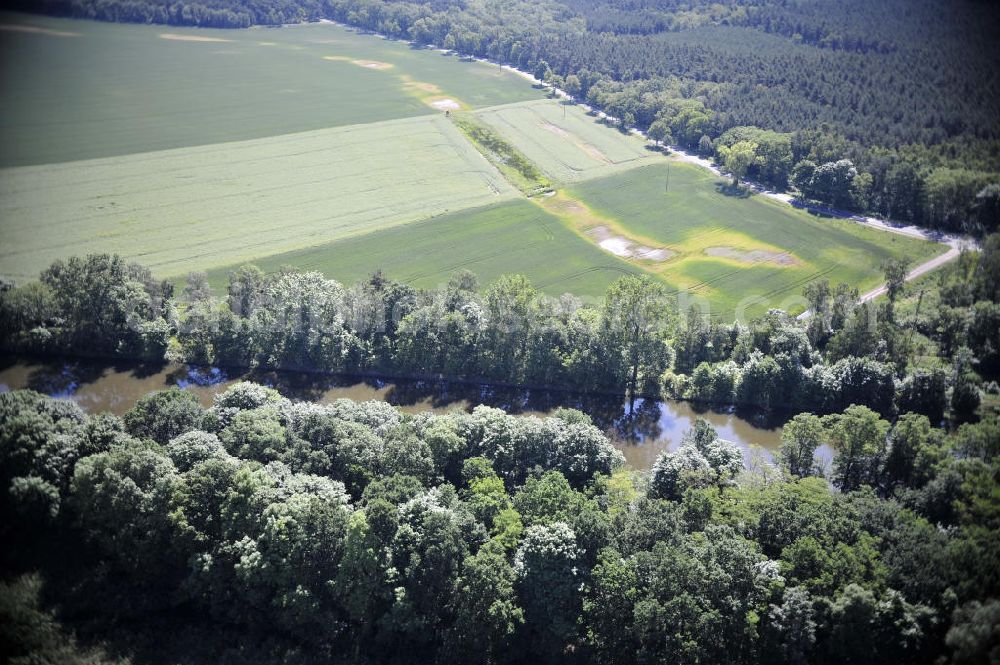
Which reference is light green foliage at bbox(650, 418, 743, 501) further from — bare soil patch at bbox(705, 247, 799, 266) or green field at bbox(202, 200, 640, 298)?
bare soil patch at bbox(705, 247, 799, 266)

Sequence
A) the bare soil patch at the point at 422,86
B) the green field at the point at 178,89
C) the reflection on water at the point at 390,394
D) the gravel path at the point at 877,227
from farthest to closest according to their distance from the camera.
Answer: the bare soil patch at the point at 422,86
the green field at the point at 178,89
the gravel path at the point at 877,227
the reflection on water at the point at 390,394

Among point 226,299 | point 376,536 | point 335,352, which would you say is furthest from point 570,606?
point 226,299

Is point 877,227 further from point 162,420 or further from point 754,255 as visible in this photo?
point 162,420

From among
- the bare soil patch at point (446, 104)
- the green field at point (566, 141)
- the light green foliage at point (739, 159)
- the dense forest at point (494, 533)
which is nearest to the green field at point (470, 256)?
the green field at point (566, 141)

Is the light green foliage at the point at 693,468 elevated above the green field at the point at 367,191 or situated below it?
below

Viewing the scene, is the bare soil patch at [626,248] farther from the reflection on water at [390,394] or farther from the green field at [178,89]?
the green field at [178,89]

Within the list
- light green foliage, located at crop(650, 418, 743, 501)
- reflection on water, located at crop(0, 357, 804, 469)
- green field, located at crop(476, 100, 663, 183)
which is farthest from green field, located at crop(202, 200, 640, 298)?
light green foliage, located at crop(650, 418, 743, 501)

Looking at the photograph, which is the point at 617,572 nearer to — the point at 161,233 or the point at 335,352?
the point at 335,352
